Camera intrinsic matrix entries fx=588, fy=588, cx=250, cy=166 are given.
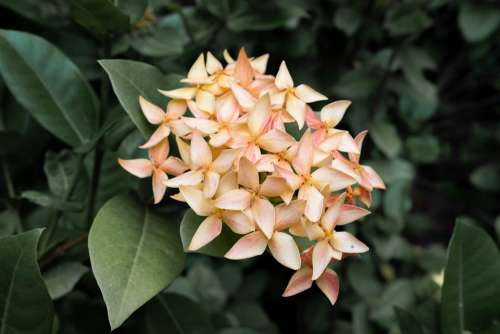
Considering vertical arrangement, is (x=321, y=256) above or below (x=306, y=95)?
below

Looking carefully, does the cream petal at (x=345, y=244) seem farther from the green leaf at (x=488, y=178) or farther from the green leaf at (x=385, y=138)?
the green leaf at (x=488, y=178)

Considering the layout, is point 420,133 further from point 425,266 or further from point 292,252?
point 292,252

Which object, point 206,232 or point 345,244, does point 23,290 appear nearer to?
point 206,232

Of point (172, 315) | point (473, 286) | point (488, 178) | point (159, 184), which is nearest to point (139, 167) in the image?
point (159, 184)

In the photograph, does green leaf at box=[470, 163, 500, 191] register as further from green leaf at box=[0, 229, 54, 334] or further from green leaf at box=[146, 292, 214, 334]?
green leaf at box=[0, 229, 54, 334]

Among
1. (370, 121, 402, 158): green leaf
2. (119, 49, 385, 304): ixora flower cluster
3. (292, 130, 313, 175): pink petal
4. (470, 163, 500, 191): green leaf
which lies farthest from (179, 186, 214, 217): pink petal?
(470, 163, 500, 191): green leaf

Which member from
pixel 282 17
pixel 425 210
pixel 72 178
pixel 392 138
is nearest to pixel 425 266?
pixel 392 138
